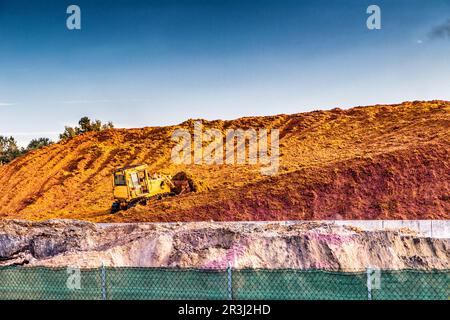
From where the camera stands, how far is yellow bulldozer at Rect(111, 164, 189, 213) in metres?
35.8

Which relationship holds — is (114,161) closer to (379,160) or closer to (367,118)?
(367,118)

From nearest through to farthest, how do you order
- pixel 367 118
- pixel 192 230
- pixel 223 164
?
pixel 192 230 < pixel 223 164 < pixel 367 118

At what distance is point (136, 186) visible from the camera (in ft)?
120

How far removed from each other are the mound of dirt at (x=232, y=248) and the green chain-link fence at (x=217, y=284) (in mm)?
4406

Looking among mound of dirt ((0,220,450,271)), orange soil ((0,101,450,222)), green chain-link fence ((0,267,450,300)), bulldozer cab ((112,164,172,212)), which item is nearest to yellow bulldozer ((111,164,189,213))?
bulldozer cab ((112,164,172,212))

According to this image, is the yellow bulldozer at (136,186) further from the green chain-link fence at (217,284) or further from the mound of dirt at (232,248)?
the green chain-link fence at (217,284)

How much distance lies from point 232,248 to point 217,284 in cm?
729

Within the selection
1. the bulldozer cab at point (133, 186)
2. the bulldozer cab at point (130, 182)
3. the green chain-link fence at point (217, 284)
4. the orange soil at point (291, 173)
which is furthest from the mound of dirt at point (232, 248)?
the orange soil at point (291, 173)

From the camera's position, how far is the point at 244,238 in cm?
1694

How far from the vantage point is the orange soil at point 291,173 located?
37.0 meters

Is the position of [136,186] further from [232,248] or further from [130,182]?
[232,248]

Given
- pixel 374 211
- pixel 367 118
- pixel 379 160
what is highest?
pixel 367 118

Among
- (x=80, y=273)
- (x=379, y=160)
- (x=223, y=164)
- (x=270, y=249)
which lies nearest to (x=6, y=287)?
(x=80, y=273)
